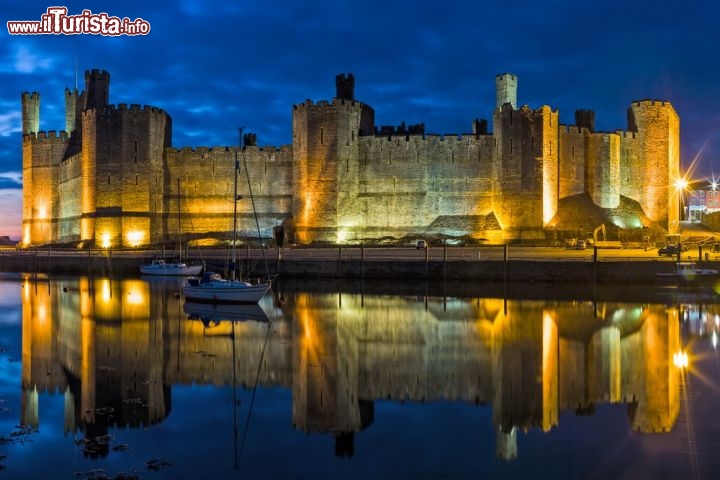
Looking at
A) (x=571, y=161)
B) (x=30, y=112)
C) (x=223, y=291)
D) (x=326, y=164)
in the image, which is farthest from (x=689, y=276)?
(x=30, y=112)

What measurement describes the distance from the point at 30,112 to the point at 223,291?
1232 inches

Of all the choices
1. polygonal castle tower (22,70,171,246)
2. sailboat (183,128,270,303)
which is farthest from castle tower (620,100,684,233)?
polygonal castle tower (22,70,171,246)

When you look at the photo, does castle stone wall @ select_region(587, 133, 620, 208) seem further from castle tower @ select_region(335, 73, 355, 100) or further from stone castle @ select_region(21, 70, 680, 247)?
castle tower @ select_region(335, 73, 355, 100)

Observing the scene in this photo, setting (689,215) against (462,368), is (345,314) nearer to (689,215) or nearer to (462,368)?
(462,368)

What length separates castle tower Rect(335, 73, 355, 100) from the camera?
34.9 m

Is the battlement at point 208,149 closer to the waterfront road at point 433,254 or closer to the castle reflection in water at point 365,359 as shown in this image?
the waterfront road at point 433,254

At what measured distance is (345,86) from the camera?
34.9 meters

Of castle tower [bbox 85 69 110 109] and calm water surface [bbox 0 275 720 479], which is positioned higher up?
castle tower [bbox 85 69 110 109]

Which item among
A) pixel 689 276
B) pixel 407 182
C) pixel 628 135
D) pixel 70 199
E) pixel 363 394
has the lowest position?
pixel 363 394

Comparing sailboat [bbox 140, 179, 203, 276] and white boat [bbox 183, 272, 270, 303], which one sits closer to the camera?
white boat [bbox 183, 272, 270, 303]

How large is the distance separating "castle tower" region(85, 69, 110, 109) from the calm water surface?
26.9m

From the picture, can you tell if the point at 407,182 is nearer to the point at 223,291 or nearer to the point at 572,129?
the point at 572,129

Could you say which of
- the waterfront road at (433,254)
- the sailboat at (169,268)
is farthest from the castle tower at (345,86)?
the sailboat at (169,268)

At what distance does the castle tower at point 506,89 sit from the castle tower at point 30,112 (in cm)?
2758
